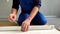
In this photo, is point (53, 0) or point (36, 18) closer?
point (36, 18)

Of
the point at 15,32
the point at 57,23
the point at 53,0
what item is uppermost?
the point at 53,0

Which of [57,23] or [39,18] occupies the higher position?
[39,18]

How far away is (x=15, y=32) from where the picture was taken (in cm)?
67

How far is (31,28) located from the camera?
2.31 feet

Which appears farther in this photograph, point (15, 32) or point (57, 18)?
point (57, 18)

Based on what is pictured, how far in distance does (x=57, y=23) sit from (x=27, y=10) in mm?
565

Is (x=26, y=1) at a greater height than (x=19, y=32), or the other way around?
(x=26, y=1)

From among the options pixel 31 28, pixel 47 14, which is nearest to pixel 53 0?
pixel 47 14

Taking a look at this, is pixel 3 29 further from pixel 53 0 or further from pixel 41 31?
pixel 53 0

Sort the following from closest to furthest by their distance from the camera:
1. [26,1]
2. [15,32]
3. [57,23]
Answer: [15,32]
[26,1]
[57,23]

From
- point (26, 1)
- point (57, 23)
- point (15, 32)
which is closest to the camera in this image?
point (15, 32)

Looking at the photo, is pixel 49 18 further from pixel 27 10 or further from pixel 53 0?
pixel 27 10

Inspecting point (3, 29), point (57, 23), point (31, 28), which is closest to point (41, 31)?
point (31, 28)

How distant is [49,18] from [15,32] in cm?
81
